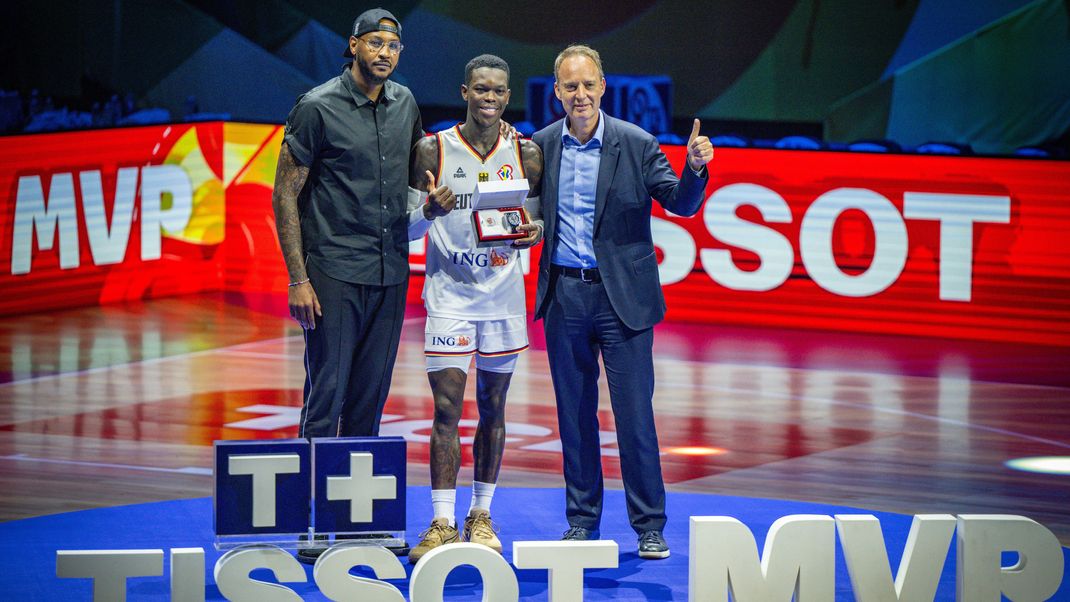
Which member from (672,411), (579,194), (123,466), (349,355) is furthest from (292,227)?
(672,411)

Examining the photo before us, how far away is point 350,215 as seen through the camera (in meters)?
5.52

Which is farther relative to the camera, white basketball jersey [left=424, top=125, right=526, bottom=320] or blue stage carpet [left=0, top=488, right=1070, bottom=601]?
white basketball jersey [left=424, top=125, right=526, bottom=320]

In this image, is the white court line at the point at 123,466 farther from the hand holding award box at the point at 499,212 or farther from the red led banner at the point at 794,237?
the red led banner at the point at 794,237

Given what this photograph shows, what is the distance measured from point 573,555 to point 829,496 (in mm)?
2493

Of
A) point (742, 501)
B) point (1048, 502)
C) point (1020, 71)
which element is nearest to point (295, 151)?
point (742, 501)

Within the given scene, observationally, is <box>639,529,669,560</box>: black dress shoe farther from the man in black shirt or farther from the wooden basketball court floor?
the man in black shirt

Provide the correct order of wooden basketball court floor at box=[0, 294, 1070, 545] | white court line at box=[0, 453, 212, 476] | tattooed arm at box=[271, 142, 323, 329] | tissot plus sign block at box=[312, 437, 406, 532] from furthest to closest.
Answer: white court line at box=[0, 453, 212, 476] → wooden basketball court floor at box=[0, 294, 1070, 545] → tattooed arm at box=[271, 142, 323, 329] → tissot plus sign block at box=[312, 437, 406, 532]

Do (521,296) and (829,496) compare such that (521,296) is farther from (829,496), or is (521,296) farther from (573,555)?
(829,496)

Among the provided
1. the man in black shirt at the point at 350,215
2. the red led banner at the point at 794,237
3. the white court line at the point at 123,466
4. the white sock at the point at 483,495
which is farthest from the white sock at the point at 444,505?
the red led banner at the point at 794,237

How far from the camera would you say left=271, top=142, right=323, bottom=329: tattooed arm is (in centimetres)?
543

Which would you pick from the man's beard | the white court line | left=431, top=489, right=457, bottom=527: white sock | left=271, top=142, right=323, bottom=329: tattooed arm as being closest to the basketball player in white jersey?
left=431, top=489, right=457, bottom=527: white sock

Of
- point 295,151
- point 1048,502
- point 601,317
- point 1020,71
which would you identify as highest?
point 1020,71

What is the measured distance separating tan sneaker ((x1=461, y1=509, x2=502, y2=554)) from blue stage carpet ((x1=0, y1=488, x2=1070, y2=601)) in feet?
0.41

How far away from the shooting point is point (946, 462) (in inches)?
292
